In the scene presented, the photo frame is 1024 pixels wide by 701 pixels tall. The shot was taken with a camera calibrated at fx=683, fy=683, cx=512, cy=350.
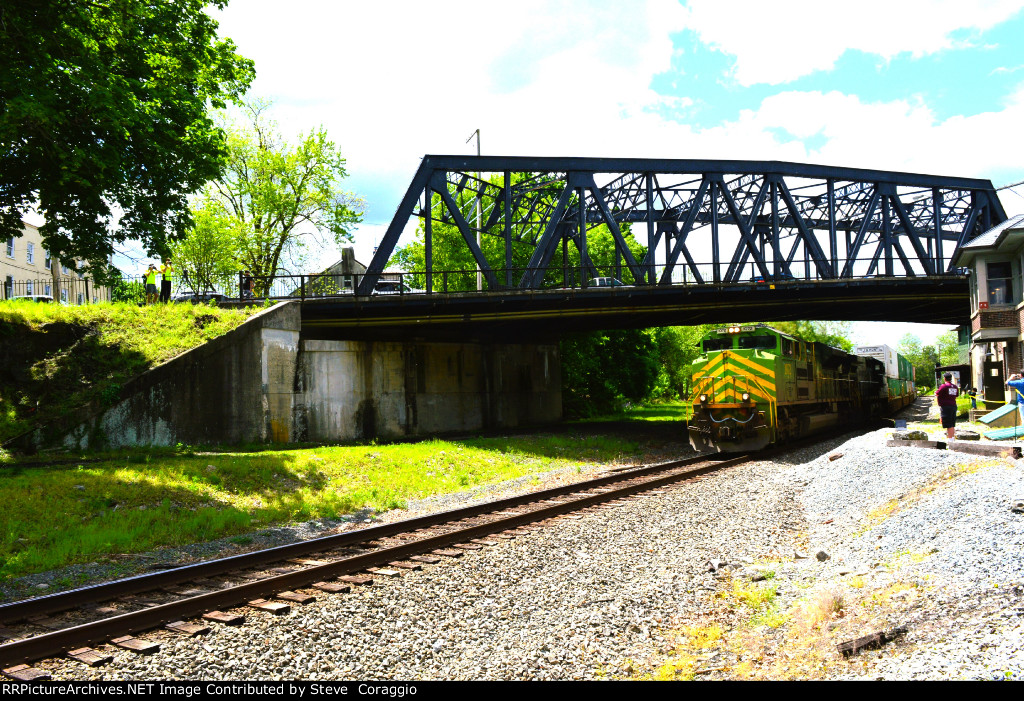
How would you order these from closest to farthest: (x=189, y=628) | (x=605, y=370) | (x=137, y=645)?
(x=137, y=645)
(x=189, y=628)
(x=605, y=370)

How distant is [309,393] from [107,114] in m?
12.0

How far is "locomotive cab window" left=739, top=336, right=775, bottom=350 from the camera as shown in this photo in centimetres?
2095

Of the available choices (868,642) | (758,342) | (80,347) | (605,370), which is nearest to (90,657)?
(868,642)

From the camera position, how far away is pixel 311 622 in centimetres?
641

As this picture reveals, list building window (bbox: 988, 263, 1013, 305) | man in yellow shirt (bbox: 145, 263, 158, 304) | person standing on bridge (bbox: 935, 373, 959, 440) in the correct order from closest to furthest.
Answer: person standing on bridge (bbox: 935, 373, 959, 440) < man in yellow shirt (bbox: 145, 263, 158, 304) < building window (bbox: 988, 263, 1013, 305)

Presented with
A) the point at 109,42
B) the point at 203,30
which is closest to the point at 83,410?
the point at 109,42

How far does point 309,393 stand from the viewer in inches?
950

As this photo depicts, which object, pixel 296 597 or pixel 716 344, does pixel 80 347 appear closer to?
pixel 296 597

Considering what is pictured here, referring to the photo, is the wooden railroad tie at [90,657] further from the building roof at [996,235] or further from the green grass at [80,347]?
the building roof at [996,235]

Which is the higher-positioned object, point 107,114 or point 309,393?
point 107,114

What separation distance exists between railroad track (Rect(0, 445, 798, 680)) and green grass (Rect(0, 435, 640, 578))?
8.14 feet

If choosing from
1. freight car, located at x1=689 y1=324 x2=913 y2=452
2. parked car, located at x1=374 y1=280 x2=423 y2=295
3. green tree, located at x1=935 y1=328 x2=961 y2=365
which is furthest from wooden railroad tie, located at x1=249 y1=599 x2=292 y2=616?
green tree, located at x1=935 y1=328 x2=961 y2=365

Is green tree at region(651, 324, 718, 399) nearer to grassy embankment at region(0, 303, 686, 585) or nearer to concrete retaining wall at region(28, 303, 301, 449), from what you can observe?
grassy embankment at region(0, 303, 686, 585)

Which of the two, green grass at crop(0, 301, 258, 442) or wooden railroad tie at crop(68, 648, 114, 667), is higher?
green grass at crop(0, 301, 258, 442)
